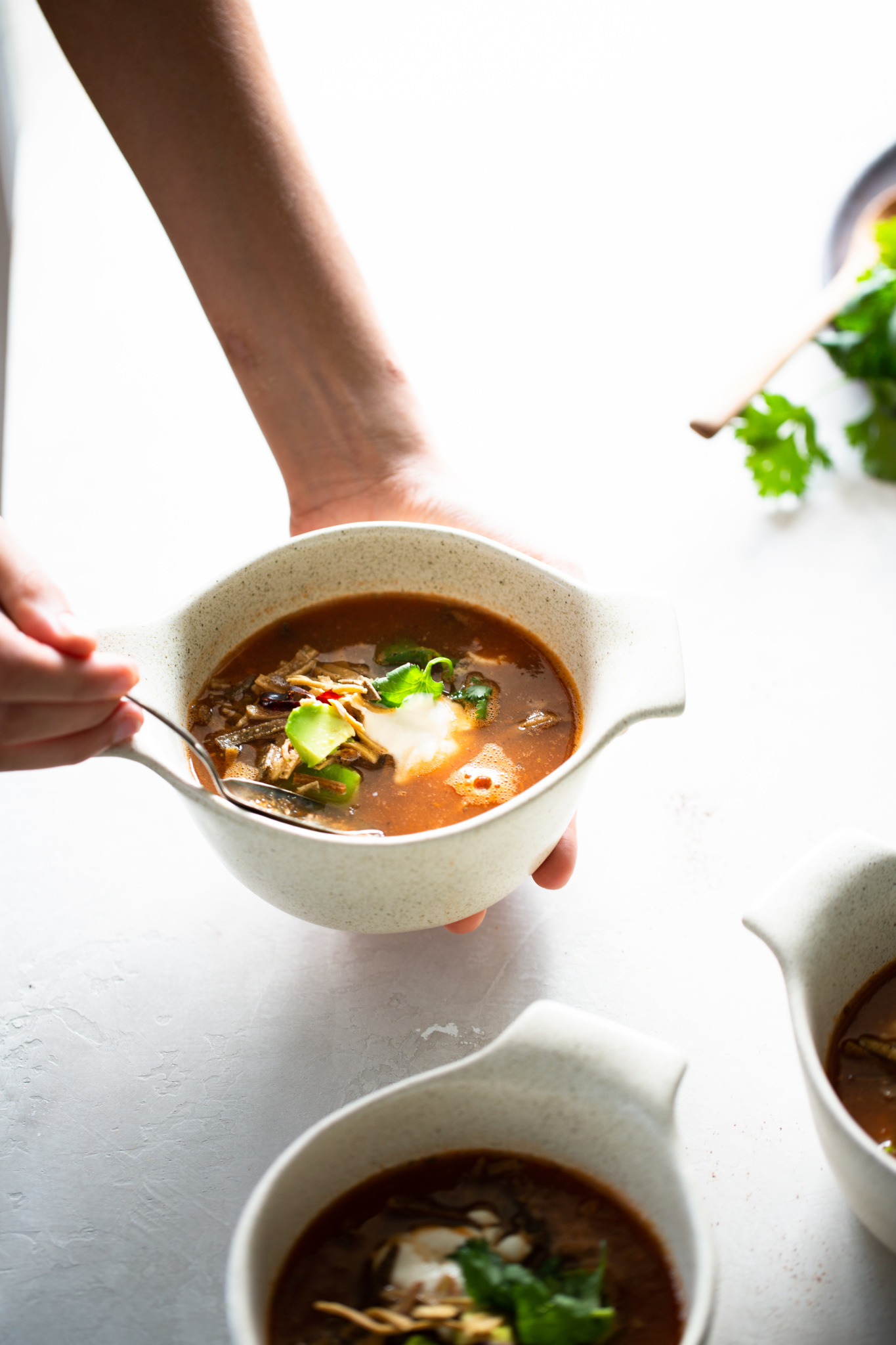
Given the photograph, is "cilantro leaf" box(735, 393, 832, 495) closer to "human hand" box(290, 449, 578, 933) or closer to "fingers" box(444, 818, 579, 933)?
"human hand" box(290, 449, 578, 933)

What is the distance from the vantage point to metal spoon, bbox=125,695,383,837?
1.30 meters

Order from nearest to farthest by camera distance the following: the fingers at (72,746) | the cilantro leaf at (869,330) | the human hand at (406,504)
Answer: the fingers at (72,746) → the human hand at (406,504) → the cilantro leaf at (869,330)

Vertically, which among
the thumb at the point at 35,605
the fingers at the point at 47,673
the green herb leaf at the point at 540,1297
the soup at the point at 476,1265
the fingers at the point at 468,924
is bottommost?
the fingers at the point at 468,924

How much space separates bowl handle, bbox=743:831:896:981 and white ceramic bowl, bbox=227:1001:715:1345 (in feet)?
0.58

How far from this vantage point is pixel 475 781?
1.43 meters

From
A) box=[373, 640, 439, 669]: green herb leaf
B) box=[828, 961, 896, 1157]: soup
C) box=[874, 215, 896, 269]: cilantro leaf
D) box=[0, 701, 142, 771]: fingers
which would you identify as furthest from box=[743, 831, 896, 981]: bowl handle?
box=[874, 215, 896, 269]: cilantro leaf

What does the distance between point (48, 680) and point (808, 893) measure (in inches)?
32.0

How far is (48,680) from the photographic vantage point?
1161 millimetres

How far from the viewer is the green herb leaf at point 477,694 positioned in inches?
59.3

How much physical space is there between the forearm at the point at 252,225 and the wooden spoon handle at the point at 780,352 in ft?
1.99

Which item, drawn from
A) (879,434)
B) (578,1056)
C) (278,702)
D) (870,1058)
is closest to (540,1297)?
(578,1056)

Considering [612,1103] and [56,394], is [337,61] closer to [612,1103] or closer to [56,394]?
[56,394]

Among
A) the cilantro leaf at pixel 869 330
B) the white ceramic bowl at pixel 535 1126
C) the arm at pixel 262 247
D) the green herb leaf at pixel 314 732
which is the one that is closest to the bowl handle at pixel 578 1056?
the white ceramic bowl at pixel 535 1126

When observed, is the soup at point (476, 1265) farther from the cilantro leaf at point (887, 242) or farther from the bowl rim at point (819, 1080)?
the cilantro leaf at point (887, 242)
